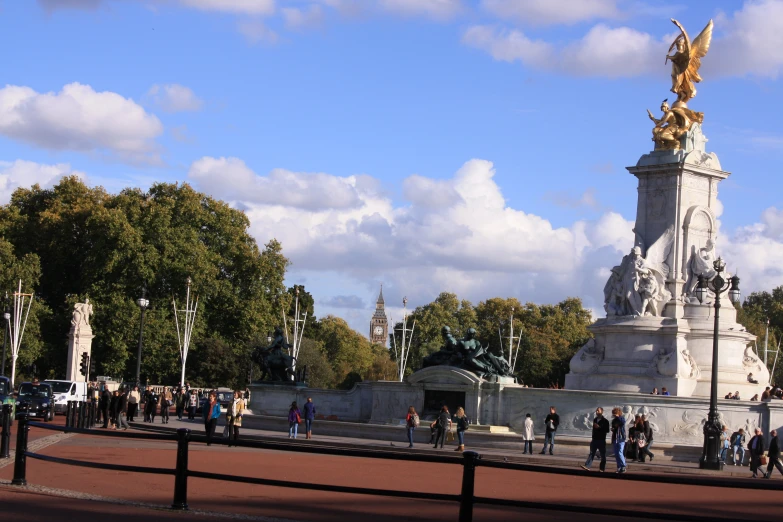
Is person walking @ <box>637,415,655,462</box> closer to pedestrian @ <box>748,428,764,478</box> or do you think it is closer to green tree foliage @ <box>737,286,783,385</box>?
pedestrian @ <box>748,428,764,478</box>

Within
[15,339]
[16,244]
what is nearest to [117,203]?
[16,244]

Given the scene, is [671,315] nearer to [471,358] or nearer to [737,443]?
[471,358]

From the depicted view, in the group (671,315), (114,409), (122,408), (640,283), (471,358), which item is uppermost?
(640,283)

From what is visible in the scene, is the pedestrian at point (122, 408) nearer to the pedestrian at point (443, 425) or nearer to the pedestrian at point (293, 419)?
the pedestrian at point (293, 419)

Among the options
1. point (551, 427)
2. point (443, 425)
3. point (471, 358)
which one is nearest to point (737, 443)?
point (551, 427)

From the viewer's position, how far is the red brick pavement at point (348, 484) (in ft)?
49.6

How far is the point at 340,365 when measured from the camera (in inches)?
5049

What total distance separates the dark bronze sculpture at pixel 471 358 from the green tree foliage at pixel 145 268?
118 ft

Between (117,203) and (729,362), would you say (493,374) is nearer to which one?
(729,362)

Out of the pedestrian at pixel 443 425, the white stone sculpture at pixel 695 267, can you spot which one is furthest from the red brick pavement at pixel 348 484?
the white stone sculpture at pixel 695 267

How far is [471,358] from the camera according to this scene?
38.5 metres

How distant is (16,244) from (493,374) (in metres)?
48.2

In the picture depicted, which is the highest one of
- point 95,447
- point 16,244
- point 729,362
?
point 16,244

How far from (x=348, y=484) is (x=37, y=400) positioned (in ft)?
85.1
